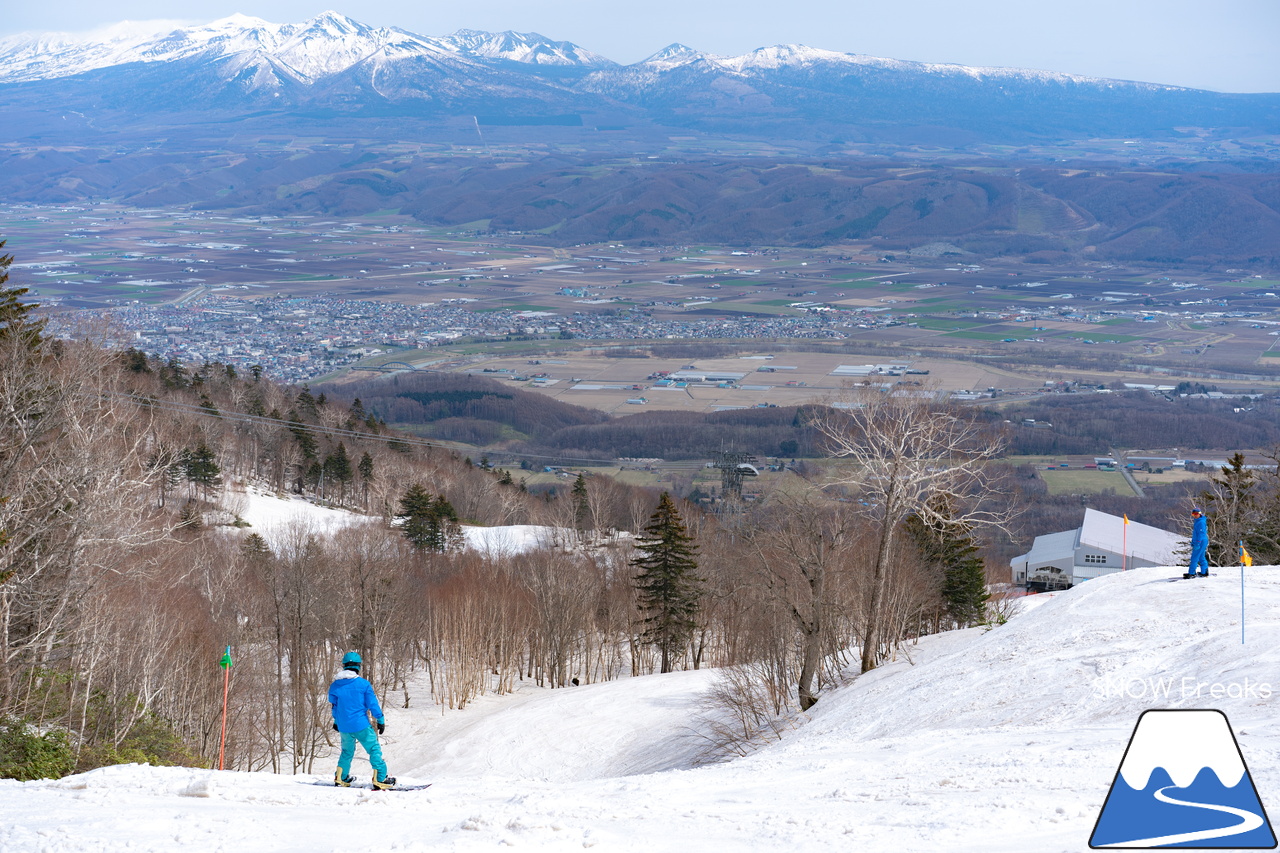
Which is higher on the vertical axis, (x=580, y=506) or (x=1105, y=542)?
(x=1105, y=542)

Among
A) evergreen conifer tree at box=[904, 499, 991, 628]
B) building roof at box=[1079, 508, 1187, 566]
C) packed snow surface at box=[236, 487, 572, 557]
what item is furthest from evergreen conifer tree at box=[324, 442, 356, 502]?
building roof at box=[1079, 508, 1187, 566]

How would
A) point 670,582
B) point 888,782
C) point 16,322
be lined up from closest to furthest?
point 888,782, point 16,322, point 670,582

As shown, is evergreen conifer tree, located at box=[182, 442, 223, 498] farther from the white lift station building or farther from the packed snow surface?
the white lift station building

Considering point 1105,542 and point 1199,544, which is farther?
point 1105,542

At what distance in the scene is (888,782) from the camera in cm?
1185

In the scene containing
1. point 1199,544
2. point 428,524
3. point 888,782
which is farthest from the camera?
point 428,524

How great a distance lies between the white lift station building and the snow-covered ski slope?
3148 centimetres

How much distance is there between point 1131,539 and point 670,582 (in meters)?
27.7

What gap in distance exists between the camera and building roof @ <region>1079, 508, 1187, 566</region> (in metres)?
50.2

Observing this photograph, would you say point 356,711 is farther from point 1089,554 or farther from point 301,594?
point 1089,554

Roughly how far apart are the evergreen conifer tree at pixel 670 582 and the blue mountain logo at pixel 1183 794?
1233 inches

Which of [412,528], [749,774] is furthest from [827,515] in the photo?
[412,528]

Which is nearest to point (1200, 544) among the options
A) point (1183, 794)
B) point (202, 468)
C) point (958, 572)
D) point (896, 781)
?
point (896, 781)

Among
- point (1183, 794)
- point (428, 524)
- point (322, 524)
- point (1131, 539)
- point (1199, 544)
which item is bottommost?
point (322, 524)
